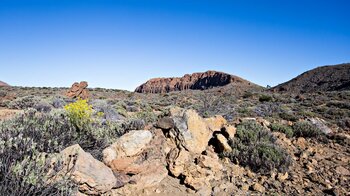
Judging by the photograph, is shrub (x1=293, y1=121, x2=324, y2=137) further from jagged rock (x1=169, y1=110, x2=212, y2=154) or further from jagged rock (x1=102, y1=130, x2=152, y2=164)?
jagged rock (x1=102, y1=130, x2=152, y2=164)

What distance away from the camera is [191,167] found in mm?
5043

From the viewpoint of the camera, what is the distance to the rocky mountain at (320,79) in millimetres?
48188

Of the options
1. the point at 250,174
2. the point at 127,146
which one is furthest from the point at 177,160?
the point at 250,174

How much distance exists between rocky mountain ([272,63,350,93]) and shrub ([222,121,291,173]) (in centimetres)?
4687

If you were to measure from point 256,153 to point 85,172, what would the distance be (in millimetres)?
3891

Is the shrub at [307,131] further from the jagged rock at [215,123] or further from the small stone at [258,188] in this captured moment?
the small stone at [258,188]

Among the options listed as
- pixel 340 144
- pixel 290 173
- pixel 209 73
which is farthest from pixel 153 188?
pixel 209 73

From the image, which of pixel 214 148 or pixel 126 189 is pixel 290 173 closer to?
pixel 214 148

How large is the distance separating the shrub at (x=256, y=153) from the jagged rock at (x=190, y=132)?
668mm

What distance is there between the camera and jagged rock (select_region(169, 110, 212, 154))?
561 cm

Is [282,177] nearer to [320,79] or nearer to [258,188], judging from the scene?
[258,188]

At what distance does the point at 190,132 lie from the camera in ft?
18.8

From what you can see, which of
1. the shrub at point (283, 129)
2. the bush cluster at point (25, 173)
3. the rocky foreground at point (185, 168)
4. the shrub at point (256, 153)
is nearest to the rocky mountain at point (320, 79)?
the shrub at point (283, 129)

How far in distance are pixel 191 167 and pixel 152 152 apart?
0.85m
